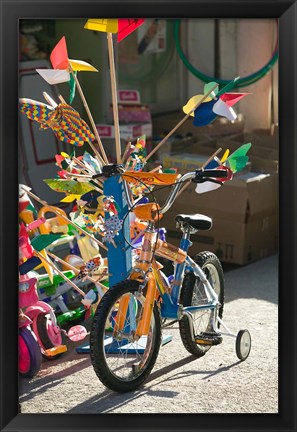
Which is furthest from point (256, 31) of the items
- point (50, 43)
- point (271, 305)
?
point (271, 305)

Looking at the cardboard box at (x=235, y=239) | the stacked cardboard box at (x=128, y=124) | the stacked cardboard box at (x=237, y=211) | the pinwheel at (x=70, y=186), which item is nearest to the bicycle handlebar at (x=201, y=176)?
the pinwheel at (x=70, y=186)

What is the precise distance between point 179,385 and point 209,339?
31cm

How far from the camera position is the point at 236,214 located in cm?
662

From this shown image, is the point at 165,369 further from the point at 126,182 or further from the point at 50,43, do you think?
the point at 50,43

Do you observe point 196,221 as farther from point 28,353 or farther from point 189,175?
point 28,353

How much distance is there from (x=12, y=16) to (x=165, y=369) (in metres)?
1.98

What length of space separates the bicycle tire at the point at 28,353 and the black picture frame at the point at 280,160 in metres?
0.63

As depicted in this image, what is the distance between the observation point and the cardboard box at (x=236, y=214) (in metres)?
6.59

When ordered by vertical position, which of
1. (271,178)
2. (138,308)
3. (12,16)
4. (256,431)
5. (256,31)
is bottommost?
(256,431)

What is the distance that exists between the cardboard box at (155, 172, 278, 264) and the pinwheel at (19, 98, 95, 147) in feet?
6.79

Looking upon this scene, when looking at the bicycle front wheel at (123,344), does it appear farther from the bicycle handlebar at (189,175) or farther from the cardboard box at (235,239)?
the cardboard box at (235,239)

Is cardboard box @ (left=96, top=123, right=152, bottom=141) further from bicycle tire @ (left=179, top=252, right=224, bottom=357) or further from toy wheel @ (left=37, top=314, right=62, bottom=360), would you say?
toy wheel @ (left=37, top=314, right=62, bottom=360)

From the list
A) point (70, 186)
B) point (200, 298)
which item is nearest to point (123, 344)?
point (200, 298)

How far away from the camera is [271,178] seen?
22.5 ft
